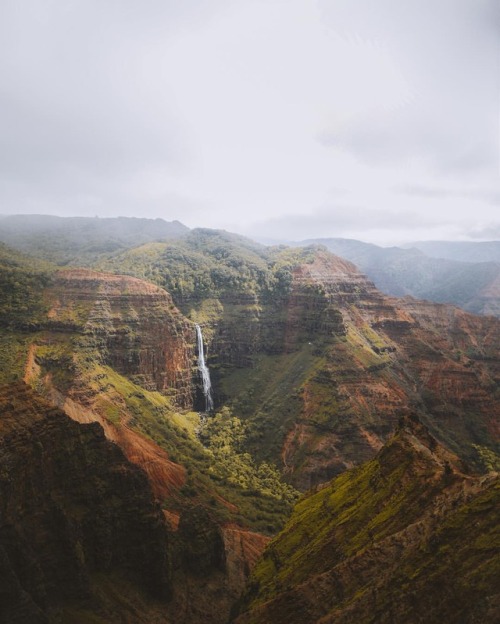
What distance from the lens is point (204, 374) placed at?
5027 inches

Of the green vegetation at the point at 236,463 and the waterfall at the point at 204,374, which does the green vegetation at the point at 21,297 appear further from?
the green vegetation at the point at 236,463

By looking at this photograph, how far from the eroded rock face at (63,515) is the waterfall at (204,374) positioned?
8142 centimetres

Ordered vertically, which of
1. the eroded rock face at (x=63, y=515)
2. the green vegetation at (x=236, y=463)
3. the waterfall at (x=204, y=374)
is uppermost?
the eroded rock face at (x=63, y=515)

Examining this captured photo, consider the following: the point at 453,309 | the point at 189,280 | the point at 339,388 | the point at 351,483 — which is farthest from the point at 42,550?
the point at 453,309

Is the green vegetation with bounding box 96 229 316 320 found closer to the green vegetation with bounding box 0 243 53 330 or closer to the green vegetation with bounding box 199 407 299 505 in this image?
the green vegetation with bounding box 199 407 299 505

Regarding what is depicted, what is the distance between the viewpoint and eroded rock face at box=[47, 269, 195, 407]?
99.7 m

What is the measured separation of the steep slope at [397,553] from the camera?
22875 mm

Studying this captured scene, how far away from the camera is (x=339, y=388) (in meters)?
101

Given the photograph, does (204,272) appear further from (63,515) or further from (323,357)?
(63,515)

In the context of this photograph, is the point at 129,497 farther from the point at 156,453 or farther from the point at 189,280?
the point at 189,280

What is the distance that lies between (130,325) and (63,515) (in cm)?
7512

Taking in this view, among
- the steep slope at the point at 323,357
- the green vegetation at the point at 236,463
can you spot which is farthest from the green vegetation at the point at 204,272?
the green vegetation at the point at 236,463

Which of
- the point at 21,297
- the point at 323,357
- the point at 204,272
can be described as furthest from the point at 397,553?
the point at 204,272

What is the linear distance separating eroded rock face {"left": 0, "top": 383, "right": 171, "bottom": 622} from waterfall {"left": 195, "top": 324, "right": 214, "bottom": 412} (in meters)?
81.4
